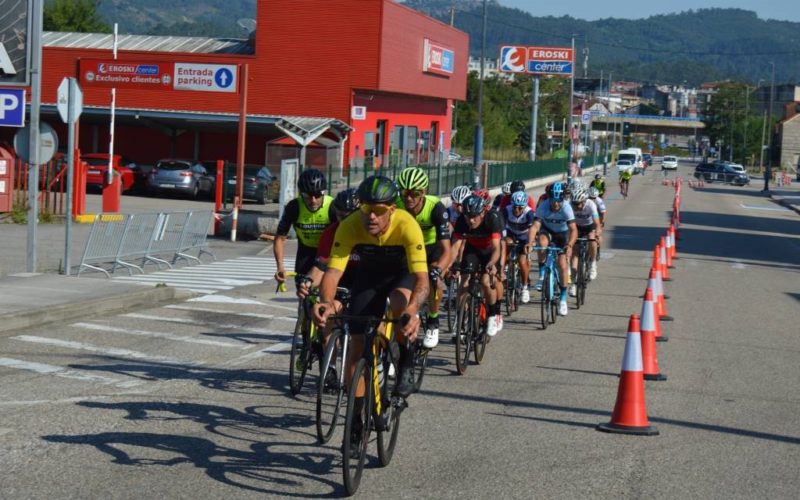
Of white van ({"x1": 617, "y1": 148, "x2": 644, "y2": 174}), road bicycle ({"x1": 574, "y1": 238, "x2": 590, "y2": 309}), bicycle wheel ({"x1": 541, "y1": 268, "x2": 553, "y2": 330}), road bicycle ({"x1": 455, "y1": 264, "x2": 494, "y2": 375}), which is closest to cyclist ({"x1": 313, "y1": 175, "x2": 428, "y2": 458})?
road bicycle ({"x1": 455, "y1": 264, "x2": 494, "y2": 375})

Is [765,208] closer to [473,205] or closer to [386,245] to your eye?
[473,205]

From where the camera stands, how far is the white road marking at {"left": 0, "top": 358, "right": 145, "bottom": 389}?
10.5m

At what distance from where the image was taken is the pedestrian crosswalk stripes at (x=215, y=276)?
1892 centimetres

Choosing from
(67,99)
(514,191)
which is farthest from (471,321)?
(67,99)

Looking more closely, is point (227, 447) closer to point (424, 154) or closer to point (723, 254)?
point (723, 254)

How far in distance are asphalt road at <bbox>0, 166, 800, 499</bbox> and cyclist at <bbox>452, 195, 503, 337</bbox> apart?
0.62 m

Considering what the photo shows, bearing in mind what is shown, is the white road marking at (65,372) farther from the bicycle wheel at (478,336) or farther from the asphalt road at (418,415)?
the bicycle wheel at (478,336)

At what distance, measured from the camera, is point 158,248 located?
21844mm

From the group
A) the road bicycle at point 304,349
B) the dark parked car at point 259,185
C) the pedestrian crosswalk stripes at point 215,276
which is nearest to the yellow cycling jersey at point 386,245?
the road bicycle at point 304,349

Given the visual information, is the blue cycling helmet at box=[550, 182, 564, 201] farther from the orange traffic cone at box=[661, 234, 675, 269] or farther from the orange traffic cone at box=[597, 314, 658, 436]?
the orange traffic cone at box=[597, 314, 658, 436]

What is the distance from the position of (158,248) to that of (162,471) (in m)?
14.8

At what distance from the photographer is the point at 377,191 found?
7.43m

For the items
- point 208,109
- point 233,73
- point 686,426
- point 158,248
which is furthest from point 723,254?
point 208,109

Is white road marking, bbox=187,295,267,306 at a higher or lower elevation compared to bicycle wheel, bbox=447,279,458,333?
lower
